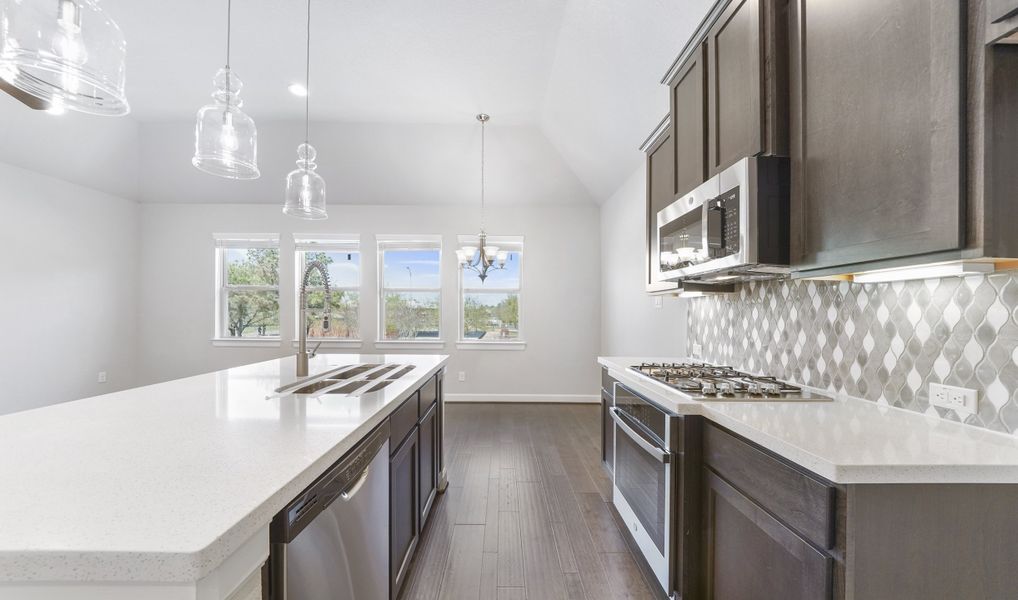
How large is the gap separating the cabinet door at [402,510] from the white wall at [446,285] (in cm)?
349

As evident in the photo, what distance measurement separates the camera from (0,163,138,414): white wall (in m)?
3.93

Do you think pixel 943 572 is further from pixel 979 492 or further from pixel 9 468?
pixel 9 468

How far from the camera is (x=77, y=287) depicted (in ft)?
15.0

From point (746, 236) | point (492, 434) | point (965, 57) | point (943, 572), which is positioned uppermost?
point (965, 57)

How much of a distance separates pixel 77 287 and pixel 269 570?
589cm

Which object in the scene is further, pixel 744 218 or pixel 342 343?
pixel 342 343

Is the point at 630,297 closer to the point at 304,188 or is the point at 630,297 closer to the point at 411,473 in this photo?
the point at 411,473

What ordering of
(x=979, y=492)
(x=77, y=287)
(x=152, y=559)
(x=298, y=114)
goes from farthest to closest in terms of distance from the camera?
(x=77, y=287)
(x=298, y=114)
(x=979, y=492)
(x=152, y=559)

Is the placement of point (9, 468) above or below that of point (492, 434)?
above

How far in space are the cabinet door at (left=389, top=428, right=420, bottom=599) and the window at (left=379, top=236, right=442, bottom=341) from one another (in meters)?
3.65

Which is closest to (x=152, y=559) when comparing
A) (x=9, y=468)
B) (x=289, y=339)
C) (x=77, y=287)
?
(x=9, y=468)

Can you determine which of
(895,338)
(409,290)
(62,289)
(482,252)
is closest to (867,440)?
(895,338)

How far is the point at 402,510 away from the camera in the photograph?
1713mm

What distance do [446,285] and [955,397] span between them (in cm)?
481
